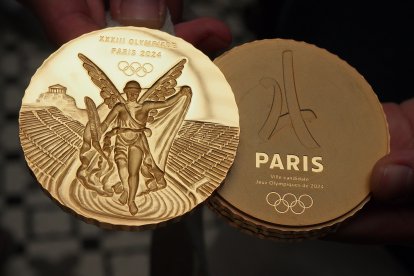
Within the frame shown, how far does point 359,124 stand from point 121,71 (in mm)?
285

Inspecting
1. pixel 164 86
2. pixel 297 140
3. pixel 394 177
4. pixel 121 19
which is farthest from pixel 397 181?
pixel 121 19

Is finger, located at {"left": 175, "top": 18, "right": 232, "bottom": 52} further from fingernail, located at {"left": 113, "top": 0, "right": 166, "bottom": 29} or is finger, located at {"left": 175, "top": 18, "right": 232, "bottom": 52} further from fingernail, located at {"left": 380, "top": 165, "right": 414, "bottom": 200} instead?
fingernail, located at {"left": 380, "top": 165, "right": 414, "bottom": 200}

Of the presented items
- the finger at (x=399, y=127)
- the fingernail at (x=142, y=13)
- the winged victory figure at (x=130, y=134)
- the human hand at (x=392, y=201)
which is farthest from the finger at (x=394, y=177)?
the fingernail at (x=142, y=13)

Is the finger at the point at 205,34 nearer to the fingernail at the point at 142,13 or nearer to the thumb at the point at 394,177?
the fingernail at the point at 142,13

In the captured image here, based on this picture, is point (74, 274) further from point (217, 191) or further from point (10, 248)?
point (217, 191)

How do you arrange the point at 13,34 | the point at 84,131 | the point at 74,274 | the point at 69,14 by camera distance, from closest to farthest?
1. the point at 84,131
2. the point at 69,14
3. the point at 74,274
4. the point at 13,34

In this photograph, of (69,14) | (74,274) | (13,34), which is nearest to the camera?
(69,14)

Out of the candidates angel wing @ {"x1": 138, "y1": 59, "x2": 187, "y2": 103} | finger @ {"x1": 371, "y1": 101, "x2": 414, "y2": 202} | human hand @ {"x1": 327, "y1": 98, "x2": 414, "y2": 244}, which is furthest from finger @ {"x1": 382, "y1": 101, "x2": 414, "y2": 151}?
angel wing @ {"x1": 138, "y1": 59, "x2": 187, "y2": 103}

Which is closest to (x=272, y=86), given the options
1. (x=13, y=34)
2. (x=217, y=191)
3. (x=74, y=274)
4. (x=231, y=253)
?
(x=217, y=191)

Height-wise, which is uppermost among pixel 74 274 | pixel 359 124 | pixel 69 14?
pixel 69 14

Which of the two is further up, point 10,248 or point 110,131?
point 110,131

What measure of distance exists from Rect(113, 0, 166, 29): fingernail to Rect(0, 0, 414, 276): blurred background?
29 centimetres

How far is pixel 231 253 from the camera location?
2.63ft

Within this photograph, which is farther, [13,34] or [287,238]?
[13,34]
